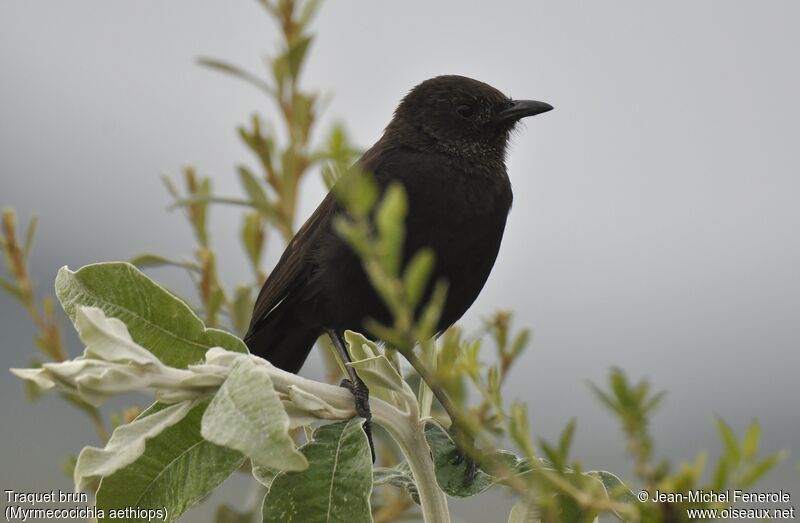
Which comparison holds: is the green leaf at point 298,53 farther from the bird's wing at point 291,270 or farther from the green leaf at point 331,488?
the green leaf at point 331,488

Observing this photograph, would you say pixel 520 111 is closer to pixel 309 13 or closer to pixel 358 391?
pixel 309 13

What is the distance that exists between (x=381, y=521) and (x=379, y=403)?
3.72ft

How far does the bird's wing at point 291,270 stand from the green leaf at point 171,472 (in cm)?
211

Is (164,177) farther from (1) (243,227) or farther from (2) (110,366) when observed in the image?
(2) (110,366)

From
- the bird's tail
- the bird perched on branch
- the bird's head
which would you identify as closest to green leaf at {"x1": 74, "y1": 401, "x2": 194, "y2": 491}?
the bird perched on branch

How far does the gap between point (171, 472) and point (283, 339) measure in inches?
98.6

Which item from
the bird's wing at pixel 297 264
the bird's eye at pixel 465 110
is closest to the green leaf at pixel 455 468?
the bird's wing at pixel 297 264

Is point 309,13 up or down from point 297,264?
up

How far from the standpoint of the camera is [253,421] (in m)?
1.41

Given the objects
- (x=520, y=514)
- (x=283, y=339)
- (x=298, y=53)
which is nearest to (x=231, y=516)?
(x=520, y=514)

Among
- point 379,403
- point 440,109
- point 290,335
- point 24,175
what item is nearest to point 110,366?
point 379,403

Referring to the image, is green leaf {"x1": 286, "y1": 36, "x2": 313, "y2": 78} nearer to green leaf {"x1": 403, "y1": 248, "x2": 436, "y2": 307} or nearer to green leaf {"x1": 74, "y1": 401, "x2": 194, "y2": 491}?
green leaf {"x1": 74, "y1": 401, "x2": 194, "y2": 491}

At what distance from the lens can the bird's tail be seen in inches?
165

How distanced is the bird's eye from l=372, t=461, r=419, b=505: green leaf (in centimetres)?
249
